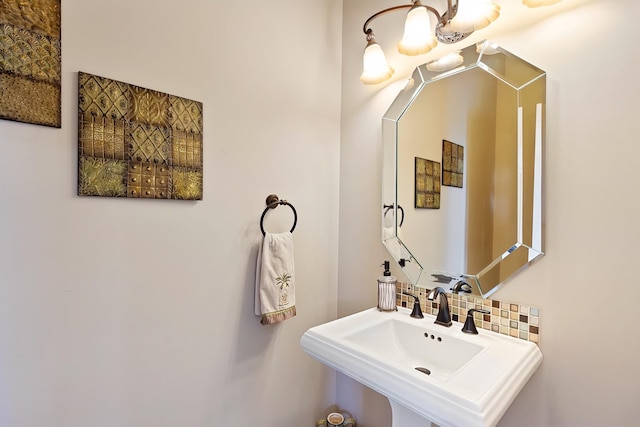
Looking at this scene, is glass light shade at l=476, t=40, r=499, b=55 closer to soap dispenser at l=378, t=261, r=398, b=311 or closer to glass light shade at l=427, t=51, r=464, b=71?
glass light shade at l=427, t=51, r=464, b=71

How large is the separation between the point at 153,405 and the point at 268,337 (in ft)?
1.58

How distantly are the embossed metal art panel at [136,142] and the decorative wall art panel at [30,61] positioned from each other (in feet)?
0.23

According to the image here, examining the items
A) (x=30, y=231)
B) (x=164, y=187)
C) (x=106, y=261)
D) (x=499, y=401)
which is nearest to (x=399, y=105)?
(x=164, y=187)

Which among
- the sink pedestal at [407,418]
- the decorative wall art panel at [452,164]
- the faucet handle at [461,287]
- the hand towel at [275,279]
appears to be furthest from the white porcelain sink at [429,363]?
the decorative wall art panel at [452,164]

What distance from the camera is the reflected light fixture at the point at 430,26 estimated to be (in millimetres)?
1012

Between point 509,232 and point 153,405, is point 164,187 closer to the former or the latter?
point 153,405

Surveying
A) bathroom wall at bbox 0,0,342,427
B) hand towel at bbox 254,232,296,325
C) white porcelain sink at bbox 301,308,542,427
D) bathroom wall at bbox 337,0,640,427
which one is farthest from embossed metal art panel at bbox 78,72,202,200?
bathroom wall at bbox 337,0,640,427

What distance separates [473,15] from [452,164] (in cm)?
52

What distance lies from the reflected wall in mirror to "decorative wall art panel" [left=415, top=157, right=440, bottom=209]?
2cm

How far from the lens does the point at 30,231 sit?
837 millimetres

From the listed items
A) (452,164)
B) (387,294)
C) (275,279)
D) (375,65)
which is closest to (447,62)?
(375,65)

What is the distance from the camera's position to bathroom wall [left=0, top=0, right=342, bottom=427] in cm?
85

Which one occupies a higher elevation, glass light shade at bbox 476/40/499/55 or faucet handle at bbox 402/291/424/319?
glass light shade at bbox 476/40/499/55

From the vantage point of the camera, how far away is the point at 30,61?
32.3 inches
